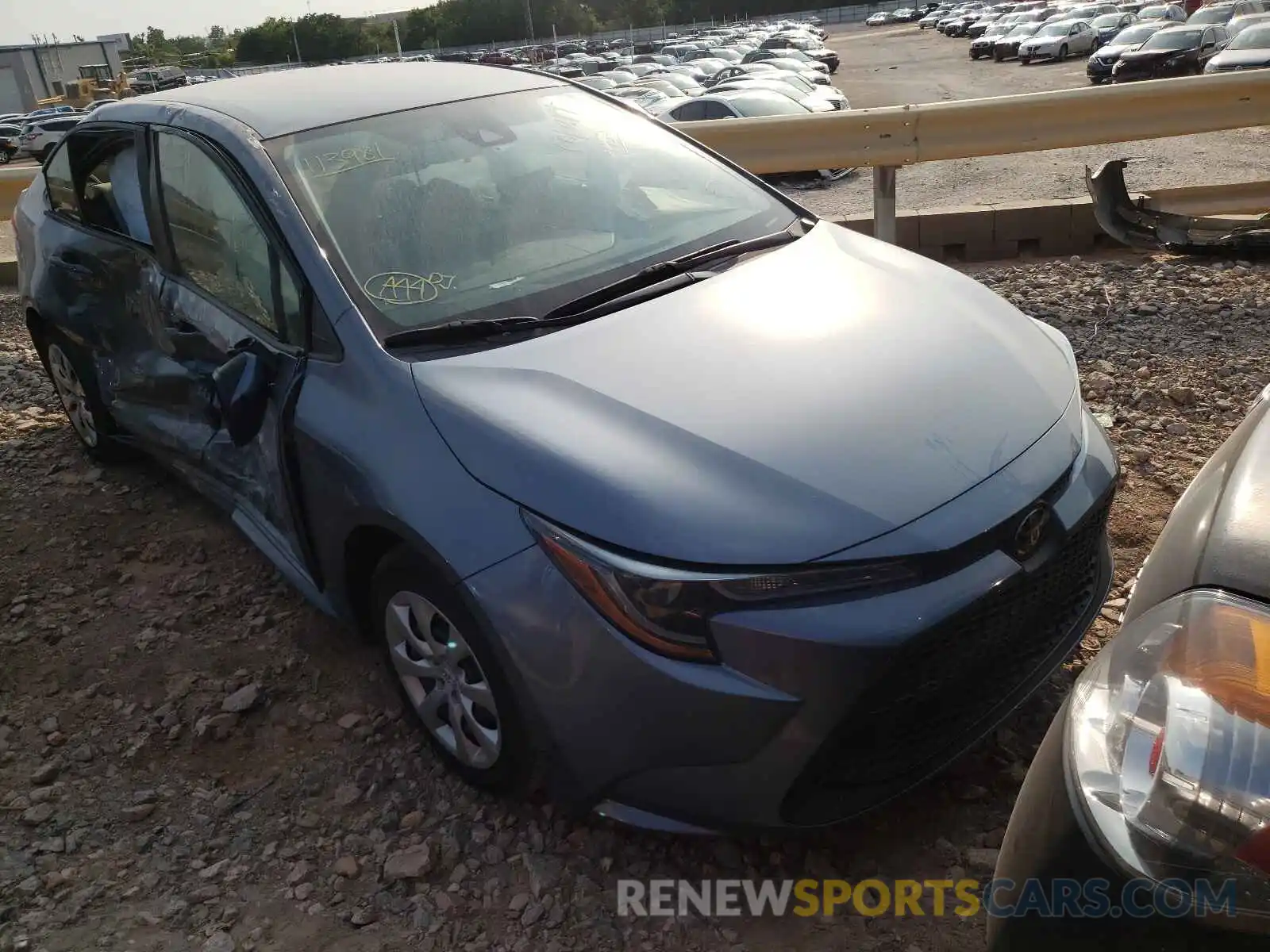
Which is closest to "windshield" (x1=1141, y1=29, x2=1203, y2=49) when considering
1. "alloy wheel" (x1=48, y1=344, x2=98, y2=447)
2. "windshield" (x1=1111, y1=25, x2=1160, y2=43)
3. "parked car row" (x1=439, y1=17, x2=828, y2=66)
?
"windshield" (x1=1111, y1=25, x2=1160, y2=43)

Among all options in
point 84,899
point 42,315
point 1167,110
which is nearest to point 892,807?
point 84,899

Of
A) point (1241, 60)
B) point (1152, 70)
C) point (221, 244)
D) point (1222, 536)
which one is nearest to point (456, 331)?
A: point (221, 244)

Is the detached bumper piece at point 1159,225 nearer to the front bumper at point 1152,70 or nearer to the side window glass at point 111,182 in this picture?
the side window glass at point 111,182

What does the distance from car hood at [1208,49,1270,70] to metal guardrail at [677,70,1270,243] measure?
39.9 feet

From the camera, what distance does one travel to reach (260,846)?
8.16 ft

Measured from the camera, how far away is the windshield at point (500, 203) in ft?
8.79

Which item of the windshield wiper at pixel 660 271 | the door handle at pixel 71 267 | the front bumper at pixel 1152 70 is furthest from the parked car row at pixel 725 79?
the front bumper at pixel 1152 70

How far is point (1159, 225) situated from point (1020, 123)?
1061 mm

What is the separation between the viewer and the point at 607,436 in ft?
7.02

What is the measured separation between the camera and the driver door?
8.96 ft

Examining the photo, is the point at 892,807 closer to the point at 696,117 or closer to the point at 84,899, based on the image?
the point at 84,899

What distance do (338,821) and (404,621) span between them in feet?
1.77

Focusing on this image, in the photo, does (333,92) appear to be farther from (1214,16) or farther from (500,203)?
(1214,16)

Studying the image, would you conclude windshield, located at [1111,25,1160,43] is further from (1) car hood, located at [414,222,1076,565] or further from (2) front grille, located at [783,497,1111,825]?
(2) front grille, located at [783,497,1111,825]
